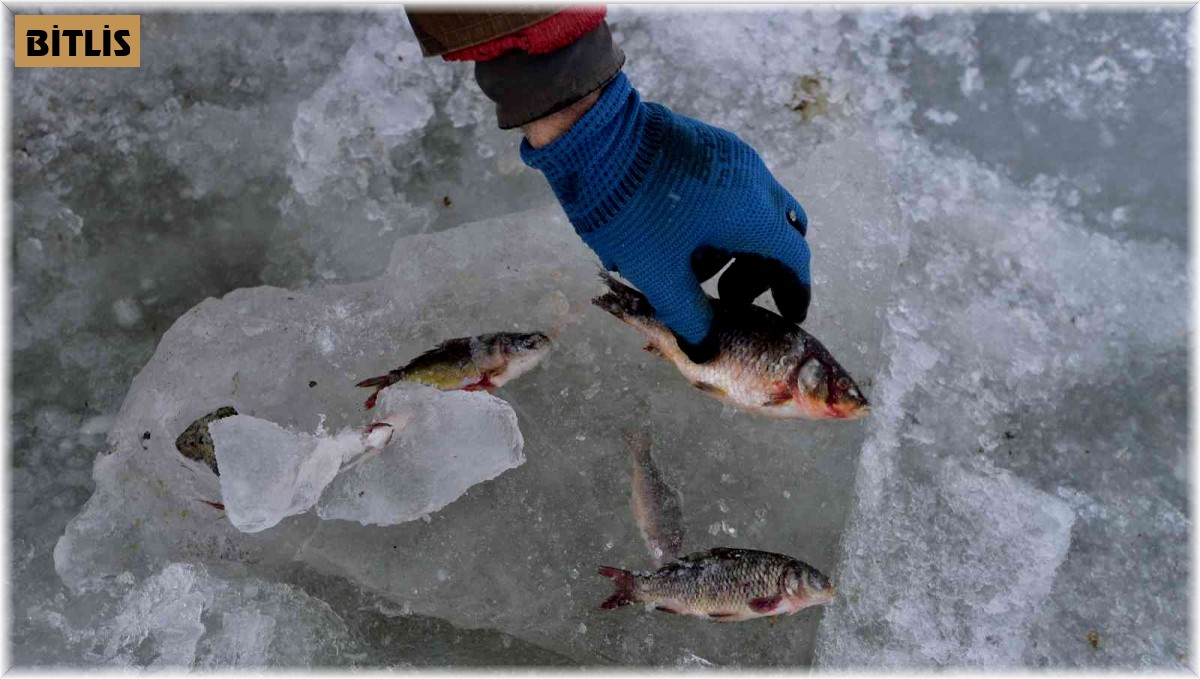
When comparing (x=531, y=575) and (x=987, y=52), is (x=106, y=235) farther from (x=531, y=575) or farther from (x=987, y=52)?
(x=987, y=52)

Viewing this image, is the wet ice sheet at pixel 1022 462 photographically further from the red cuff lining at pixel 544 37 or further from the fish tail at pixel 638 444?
the red cuff lining at pixel 544 37

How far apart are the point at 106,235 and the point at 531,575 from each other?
2.47 metres

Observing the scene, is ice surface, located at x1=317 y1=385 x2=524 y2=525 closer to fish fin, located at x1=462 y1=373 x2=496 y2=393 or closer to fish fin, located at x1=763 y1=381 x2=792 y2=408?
fish fin, located at x1=462 y1=373 x2=496 y2=393

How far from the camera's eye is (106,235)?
3.43 m

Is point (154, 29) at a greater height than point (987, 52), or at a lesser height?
lesser

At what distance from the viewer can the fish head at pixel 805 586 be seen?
8.84ft

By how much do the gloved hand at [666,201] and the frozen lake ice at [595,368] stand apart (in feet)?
1.68

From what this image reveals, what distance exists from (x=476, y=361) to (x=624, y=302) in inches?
24.1

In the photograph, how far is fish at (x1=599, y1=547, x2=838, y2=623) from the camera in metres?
2.70

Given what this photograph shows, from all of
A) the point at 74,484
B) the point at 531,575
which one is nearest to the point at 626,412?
the point at 531,575

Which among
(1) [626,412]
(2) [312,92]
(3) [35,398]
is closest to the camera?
(1) [626,412]

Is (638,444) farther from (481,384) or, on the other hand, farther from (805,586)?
(805,586)

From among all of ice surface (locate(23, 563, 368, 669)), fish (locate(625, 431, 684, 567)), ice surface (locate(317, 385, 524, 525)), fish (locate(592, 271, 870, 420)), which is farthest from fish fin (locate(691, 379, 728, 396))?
ice surface (locate(23, 563, 368, 669))

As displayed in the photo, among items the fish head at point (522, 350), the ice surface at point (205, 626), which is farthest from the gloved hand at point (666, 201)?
the ice surface at point (205, 626)
